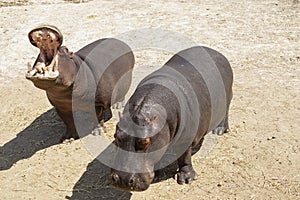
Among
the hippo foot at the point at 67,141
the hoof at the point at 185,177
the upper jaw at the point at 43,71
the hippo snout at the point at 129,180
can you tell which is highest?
the upper jaw at the point at 43,71

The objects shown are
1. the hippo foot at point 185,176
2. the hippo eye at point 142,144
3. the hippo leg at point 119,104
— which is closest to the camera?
the hippo eye at point 142,144

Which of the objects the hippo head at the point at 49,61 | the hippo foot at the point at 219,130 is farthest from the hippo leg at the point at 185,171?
the hippo head at the point at 49,61

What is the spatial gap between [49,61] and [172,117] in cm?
134

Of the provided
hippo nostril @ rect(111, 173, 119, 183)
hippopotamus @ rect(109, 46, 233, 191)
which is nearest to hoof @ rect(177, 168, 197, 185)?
hippopotamus @ rect(109, 46, 233, 191)

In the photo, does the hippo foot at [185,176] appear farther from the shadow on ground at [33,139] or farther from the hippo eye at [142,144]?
the shadow on ground at [33,139]

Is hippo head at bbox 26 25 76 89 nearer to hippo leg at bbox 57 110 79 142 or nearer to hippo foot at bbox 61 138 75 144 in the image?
hippo leg at bbox 57 110 79 142

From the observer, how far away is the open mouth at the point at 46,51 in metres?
4.16

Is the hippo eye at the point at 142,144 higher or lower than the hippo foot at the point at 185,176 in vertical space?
higher

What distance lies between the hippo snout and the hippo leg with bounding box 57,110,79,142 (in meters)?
1.73

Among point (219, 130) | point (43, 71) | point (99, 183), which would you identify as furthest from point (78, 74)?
point (219, 130)

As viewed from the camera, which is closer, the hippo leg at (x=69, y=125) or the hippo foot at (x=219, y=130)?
the hippo leg at (x=69, y=125)

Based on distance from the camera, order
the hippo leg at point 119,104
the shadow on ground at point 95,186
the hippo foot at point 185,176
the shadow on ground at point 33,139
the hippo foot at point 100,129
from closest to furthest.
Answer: the shadow on ground at point 95,186 → the hippo foot at point 185,176 → the shadow on ground at point 33,139 → the hippo foot at point 100,129 → the hippo leg at point 119,104

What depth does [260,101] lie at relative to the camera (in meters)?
6.02

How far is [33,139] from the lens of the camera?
5.52 meters
